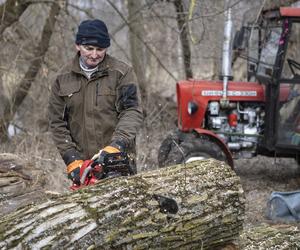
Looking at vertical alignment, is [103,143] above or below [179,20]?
below

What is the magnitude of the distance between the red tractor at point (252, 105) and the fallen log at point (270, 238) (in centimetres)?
313

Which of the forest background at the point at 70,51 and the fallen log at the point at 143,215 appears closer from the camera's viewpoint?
the fallen log at the point at 143,215

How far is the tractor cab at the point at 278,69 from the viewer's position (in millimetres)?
7766

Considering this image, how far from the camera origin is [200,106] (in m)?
8.38

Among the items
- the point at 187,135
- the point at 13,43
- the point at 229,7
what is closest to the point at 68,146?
the point at 187,135

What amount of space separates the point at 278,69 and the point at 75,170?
4.20 meters

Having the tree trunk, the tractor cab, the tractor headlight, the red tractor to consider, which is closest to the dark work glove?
the red tractor

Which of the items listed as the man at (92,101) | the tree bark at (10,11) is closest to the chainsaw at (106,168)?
the man at (92,101)

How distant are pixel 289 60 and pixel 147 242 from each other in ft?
16.0

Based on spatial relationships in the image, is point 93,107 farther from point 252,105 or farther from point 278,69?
point 252,105

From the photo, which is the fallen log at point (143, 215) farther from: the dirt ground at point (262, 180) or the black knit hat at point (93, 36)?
the dirt ground at point (262, 180)

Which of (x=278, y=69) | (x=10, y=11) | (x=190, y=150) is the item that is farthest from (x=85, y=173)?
(x=10, y=11)

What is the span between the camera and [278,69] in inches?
306

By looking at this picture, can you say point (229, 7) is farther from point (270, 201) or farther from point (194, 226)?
point (194, 226)
